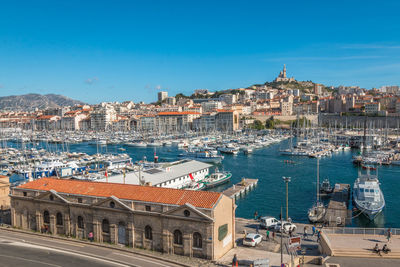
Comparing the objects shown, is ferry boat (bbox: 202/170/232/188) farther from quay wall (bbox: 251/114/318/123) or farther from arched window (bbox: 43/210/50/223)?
quay wall (bbox: 251/114/318/123)

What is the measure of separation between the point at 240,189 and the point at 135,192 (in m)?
16.4

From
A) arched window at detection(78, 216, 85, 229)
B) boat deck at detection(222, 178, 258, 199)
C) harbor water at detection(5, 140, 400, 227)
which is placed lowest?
harbor water at detection(5, 140, 400, 227)

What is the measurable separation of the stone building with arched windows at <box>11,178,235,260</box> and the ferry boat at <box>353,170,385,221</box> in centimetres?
1318

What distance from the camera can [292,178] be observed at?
39.3 meters

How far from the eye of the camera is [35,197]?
18156 millimetres

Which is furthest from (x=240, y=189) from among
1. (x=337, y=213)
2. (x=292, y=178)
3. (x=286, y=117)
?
(x=286, y=117)

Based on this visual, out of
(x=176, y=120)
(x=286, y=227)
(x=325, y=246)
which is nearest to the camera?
(x=325, y=246)

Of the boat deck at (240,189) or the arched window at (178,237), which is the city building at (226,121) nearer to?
the boat deck at (240,189)

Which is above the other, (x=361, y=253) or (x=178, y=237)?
(x=178, y=237)

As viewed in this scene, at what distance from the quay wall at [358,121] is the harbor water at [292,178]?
49.7m

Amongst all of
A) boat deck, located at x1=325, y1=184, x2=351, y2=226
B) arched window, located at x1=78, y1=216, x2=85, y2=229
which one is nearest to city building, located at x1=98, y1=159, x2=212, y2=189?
arched window, located at x1=78, y1=216, x2=85, y2=229

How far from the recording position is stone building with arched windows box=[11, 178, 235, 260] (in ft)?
47.2

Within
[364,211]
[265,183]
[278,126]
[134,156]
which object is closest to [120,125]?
[278,126]

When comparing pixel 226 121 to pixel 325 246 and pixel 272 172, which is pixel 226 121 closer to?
pixel 272 172
